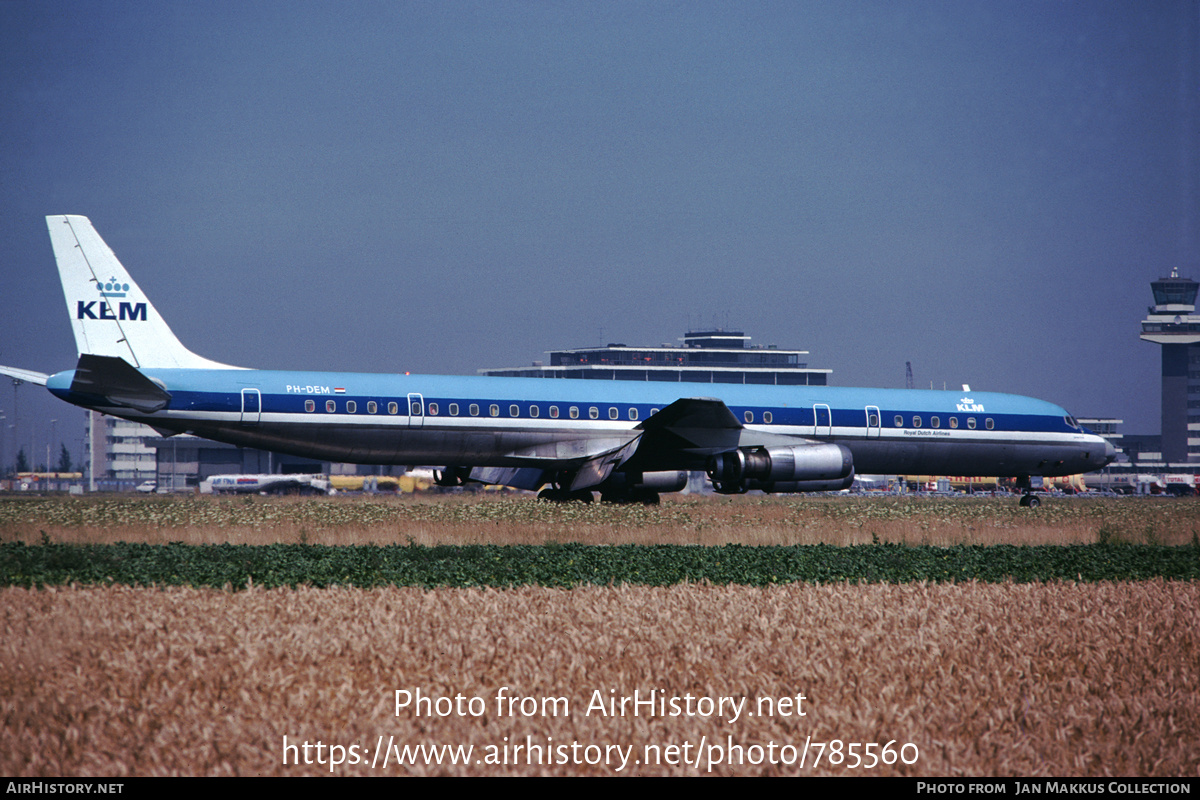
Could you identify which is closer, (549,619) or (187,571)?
(549,619)

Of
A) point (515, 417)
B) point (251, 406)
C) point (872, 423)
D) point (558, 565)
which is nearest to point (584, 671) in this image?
point (558, 565)

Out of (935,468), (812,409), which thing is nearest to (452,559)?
(812,409)

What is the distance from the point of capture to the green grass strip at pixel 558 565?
1465 cm

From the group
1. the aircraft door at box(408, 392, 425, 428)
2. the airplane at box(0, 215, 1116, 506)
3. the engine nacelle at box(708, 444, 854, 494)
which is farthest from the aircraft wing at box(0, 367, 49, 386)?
the engine nacelle at box(708, 444, 854, 494)

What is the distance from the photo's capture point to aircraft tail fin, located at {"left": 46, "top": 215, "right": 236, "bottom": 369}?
98.8 feet

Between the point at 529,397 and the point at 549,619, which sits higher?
the point at 529,397

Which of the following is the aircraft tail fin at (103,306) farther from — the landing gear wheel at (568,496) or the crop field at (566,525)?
the landing gear wheel at (568,496)

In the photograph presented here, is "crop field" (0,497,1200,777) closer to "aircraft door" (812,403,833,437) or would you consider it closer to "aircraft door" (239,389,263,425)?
"aircraft door" (239,389,263,425)

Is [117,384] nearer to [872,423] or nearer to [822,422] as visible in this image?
[822,422]

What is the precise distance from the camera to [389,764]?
656 cm

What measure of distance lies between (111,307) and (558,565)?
19598 millimetres

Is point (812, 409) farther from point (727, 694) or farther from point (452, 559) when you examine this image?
point (727, 694)
